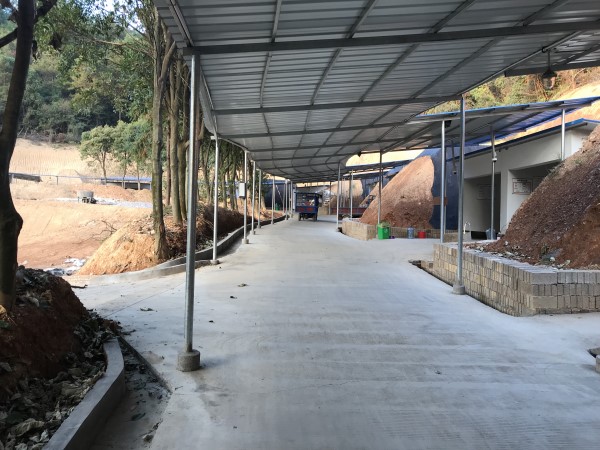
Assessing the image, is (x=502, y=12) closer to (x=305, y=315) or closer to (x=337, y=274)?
(x=305, y=315)

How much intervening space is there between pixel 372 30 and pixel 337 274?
6.35 m

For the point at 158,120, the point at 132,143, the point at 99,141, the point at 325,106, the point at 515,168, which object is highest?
the point at 99,141

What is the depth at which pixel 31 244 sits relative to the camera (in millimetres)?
27078

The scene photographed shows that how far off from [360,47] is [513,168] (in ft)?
46.9

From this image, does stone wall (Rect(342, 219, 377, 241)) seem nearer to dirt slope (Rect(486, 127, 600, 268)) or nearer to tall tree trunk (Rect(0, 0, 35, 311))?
dirt slope (Rect(486, 127, 600, 268))

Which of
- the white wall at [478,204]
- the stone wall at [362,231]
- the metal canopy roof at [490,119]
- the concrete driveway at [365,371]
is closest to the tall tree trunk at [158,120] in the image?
the concrete driveway at [365,371]

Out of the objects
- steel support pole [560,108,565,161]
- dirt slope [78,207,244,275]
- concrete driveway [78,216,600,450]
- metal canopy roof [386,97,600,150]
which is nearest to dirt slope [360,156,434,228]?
metal canopy roof [386,97,600,150]

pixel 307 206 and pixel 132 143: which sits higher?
pixel 132 143

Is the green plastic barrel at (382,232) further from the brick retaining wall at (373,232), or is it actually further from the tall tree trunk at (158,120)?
the tall tree trunk at (158,120)

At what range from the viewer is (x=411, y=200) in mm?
24250

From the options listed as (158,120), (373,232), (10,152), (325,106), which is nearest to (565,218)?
(325,106)

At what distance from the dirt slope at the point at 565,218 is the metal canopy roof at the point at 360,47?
8.17ft

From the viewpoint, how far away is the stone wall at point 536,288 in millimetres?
6621

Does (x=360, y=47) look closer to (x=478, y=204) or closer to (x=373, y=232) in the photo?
(x=373, y=232)
